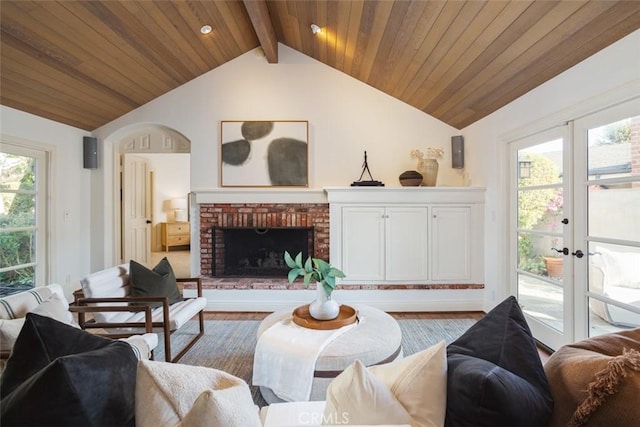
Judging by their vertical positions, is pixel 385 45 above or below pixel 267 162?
above

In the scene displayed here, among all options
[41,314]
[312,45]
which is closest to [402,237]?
[312,45]

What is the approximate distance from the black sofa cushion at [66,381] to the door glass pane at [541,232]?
303 centimetres

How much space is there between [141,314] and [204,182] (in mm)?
2048

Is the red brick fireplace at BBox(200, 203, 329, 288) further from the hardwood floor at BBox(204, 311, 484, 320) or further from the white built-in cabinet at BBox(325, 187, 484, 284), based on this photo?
the hardwood floor at BBox(204, 311, 484, 320)

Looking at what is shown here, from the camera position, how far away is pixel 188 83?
4152 mm

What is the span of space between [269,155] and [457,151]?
8.07ft

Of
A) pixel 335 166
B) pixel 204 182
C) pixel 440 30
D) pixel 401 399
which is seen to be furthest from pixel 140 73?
pixel 401 399

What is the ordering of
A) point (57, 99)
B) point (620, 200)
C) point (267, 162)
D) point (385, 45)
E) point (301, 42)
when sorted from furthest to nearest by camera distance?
1. point (267, 162)
2. point (301, 42)
3. point (57, 99)
4. point (385, 45)
5. point (620, 200)

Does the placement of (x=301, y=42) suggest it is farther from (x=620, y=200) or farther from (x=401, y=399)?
(x=401, y=399)

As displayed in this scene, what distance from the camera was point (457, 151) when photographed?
400 centimetres

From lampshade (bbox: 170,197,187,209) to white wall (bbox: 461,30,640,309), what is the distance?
20.5 feet

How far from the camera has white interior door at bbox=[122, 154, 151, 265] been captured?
463 cm

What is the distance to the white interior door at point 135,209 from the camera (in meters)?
4.63

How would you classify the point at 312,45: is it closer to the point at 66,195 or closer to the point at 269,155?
the point at 269,155
